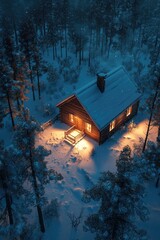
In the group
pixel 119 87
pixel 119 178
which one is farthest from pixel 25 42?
pixel 119 178

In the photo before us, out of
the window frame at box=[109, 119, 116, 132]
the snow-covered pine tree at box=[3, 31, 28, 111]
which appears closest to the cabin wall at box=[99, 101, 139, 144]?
the window frame at box=[109, 119, 116, 132]

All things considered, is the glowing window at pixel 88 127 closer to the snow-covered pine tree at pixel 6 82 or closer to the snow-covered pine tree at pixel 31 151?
the snow-covered pine tree at pixel 6 82

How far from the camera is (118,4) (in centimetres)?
6162

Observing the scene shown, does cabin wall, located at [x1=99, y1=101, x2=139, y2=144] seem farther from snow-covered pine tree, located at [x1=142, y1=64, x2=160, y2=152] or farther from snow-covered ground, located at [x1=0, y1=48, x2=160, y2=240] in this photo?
snow-covered pine tree, located at [x1=142, y1=64, x2=160, y2=152]

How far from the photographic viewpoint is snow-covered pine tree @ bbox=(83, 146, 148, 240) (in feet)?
36.4

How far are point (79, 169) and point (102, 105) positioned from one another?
757 centimetres

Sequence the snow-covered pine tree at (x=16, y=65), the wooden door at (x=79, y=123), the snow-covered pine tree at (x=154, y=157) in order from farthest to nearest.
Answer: the wooden door at (x=79, y=123)
the snow-covered pine tree at (x=16, y=65)
the snow-covered pine tree at (x=154, y=157)

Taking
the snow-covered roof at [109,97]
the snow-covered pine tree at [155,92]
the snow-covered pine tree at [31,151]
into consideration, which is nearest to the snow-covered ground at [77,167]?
the snow-covered roof at [109,97]

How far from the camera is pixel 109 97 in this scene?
2611 centimetres

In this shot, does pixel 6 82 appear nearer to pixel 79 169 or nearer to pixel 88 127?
pixel 88 127

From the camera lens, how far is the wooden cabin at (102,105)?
24.2 meters

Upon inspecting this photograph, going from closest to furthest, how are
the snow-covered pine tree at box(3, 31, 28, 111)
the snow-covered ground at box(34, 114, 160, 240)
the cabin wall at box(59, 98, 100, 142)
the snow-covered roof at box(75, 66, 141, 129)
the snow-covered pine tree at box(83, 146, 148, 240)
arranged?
the snow-covered pine tree at box(83, 146, 148, 240) < the snow-covered ground at box(34, 114, 160, 240) < the snow-covered roof at box(75, 66, 141, 129) < the cabin wall at box(59, 98, 100, 142) < the snow-covered pine tree at box(3, 31, 28, 111)

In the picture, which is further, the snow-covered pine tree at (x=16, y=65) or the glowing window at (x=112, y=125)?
the glowing window at (x=112, y=125)

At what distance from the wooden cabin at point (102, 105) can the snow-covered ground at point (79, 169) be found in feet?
4.19
